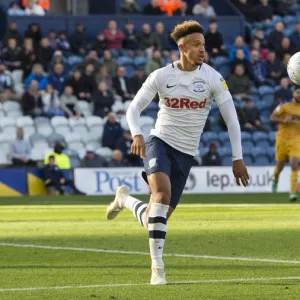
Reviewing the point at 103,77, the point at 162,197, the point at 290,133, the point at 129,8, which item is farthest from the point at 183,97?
the point at 129,8

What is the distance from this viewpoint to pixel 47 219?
1772 centimetres

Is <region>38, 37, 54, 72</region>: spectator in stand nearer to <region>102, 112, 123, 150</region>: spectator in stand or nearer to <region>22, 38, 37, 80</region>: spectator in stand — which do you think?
<region>22, 38, 37, 80</region>: spectator in stand

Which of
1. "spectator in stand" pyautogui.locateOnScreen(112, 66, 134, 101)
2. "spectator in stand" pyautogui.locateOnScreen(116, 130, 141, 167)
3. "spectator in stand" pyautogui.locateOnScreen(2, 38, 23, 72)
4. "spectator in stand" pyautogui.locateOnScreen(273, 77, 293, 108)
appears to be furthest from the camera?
"spectator in stand" pyautogui.locateOnScreen(273, 77, 293, 108)

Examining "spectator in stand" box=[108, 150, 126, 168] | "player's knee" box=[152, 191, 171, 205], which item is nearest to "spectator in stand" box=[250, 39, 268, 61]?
"spectator in stand" box=[108, 150, 126, 168]

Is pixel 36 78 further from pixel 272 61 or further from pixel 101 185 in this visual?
pixel 272 61

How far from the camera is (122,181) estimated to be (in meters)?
27.8

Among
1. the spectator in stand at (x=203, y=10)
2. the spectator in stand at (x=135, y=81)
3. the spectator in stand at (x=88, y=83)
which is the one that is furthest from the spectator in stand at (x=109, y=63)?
the spectator in stand at (x=203, y=10)

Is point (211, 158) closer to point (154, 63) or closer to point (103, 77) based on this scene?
point (154, 63)

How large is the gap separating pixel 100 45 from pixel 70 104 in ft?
8.62

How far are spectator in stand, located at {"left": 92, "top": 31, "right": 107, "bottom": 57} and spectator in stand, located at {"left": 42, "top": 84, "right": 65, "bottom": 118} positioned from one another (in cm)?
267

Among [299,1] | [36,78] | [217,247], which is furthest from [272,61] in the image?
[217,247]

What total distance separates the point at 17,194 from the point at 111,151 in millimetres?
3048

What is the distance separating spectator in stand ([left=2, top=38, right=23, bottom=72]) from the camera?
1172 inches

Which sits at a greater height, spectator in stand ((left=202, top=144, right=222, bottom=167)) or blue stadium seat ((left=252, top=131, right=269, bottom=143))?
blue stadium seat ((left=252, top=131, right=269, bottom=143))
